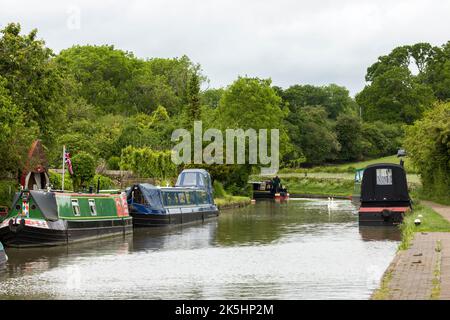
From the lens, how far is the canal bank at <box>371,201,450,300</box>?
585 inches

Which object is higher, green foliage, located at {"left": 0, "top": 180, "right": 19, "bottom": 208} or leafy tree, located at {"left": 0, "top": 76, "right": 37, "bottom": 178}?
leafy tree, located at {"left": 0, "top": 76, "right": 37, "bottom": 178}

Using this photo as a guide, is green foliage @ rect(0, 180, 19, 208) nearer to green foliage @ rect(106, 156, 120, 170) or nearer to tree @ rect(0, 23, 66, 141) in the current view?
tree @ rect(0, 23, 66, 141)

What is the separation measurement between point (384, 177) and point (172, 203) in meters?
11.5

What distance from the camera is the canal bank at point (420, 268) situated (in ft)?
48.7

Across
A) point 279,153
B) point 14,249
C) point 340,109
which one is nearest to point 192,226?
point 14,249

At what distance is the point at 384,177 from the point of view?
37.8 m

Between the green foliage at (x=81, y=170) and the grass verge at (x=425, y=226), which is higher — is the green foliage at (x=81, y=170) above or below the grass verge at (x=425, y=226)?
above

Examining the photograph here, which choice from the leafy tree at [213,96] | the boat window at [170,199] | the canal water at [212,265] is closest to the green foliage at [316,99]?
the leafy tree at [213,96]

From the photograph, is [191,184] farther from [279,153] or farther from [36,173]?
[279,153]

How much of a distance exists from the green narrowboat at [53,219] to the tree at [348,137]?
2734 inches

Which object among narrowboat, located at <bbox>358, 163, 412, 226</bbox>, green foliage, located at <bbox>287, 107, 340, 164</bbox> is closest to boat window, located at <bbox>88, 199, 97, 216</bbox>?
narrowboat, located at <bbox>358, 163, 412, 226</bbox>

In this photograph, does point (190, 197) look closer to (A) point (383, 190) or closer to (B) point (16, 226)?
(A) point (383, 190)

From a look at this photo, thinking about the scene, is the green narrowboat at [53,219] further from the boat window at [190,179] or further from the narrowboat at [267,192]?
the narrowboat at [267,192]

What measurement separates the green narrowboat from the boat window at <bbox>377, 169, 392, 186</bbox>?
12.9 meters
